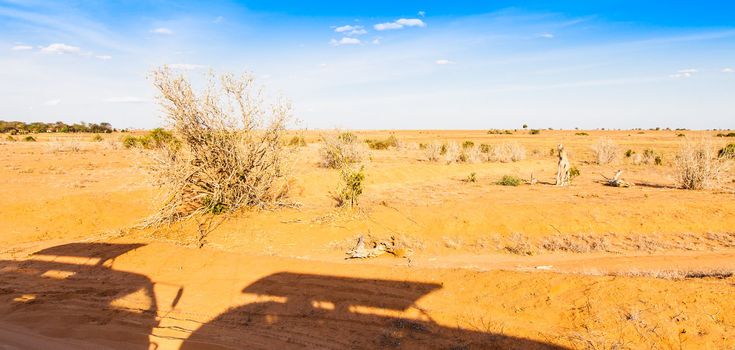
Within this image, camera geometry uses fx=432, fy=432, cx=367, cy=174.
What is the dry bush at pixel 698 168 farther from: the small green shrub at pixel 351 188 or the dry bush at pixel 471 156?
the small green shrub at pixel 351 188

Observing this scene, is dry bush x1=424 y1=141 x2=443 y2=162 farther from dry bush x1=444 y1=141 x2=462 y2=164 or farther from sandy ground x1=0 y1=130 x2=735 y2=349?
sandy ground x1=0 y1=130 x2=735 y2=349

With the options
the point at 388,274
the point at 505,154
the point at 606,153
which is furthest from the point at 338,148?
Result: the point at 388,274

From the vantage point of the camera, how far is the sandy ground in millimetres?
4891

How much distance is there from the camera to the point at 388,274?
6621 millimetres

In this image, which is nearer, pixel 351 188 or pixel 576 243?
pixel 576 243

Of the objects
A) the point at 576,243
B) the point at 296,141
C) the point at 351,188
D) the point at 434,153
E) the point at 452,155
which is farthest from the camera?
the point at 434,153

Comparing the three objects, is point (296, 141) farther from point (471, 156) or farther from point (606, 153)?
point (606, 153)

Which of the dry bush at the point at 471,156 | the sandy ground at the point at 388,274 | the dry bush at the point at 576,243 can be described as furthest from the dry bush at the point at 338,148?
the dry bush at the point at 576,243

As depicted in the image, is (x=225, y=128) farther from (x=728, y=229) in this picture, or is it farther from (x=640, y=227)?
(x=728, y=229)

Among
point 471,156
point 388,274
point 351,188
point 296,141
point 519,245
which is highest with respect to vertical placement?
point 296,141

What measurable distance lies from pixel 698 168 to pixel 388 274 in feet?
47.4

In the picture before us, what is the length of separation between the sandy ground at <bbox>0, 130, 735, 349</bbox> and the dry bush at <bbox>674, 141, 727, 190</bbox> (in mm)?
720

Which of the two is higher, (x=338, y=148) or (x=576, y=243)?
(x=338, y=148)

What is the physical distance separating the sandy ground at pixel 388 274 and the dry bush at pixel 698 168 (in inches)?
28.3
